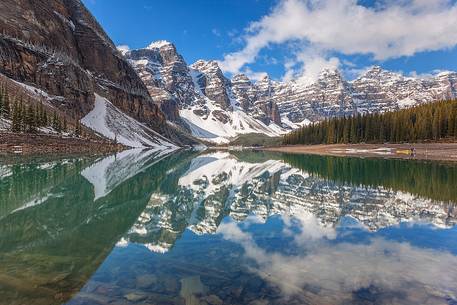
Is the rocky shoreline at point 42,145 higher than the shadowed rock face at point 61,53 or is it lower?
lower

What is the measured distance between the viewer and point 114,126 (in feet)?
490

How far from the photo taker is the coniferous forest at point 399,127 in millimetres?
115625

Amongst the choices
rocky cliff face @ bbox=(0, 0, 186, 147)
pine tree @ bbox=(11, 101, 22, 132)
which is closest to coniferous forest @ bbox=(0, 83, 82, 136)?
pine tree @ bbox=(11, 101, 22, 132)

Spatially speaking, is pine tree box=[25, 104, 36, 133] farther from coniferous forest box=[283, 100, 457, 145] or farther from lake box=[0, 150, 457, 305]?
coniferous forest box=[283, 100, 457, 145]

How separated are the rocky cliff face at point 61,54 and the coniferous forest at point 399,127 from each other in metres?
103

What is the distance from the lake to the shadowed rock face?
116 m

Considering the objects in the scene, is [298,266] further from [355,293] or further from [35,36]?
[35,36]

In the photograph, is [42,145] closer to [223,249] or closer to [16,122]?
[16,122]

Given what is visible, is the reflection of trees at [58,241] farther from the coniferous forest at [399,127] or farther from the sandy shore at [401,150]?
the coniferous forest at [399,127]

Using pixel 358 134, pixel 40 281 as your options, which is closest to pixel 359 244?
pixel 40 281

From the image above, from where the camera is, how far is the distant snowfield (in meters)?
140

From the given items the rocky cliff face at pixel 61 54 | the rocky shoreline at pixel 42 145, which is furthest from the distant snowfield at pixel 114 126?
the rocky shoreline at pixel 42 145

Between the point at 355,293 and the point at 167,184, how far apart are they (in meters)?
27.7

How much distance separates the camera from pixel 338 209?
22875 mm
